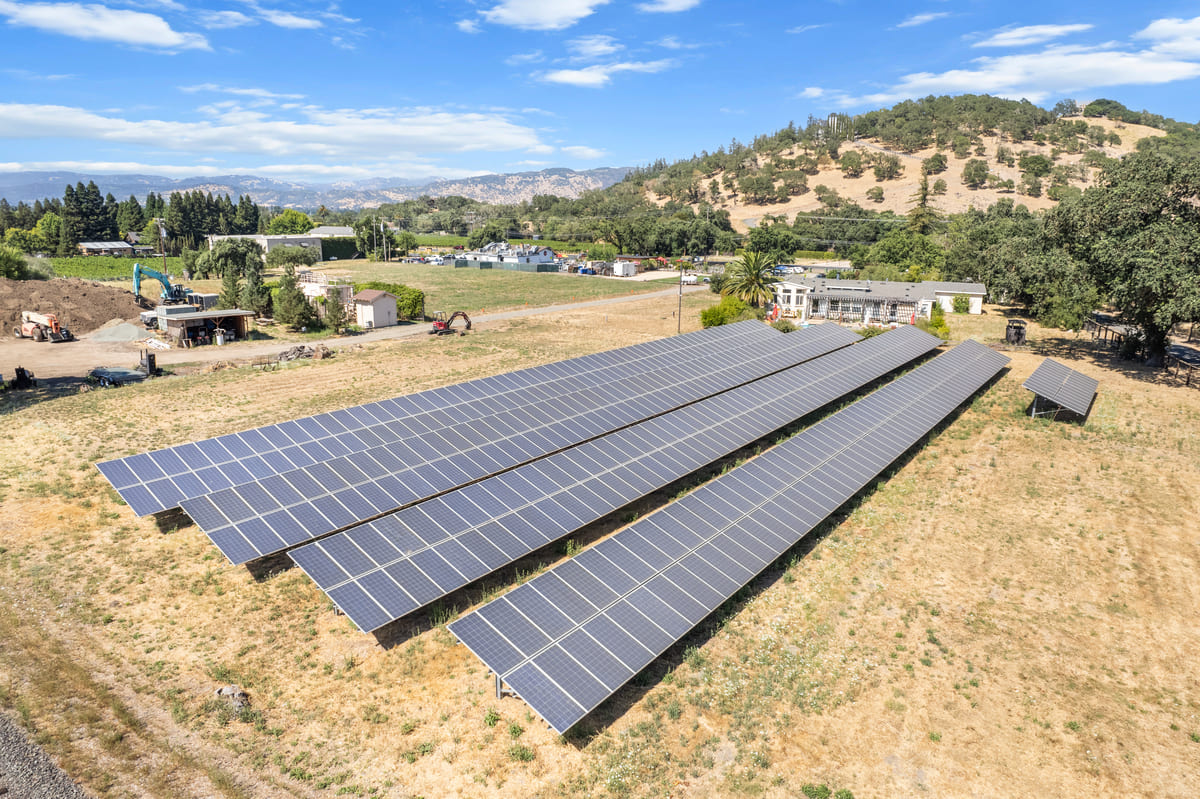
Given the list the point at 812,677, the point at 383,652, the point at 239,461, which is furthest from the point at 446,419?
the point at 812,677

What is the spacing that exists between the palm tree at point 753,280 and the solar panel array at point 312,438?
117 ft

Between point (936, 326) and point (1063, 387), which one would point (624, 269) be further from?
point (1063, 387)

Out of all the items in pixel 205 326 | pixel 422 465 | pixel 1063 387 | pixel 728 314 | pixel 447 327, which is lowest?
pixel 422 465

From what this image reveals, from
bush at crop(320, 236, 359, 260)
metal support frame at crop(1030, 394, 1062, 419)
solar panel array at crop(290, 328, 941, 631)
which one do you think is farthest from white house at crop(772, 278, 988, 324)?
bush at crop(320, 236, 359, 260)

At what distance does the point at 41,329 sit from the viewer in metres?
58.2

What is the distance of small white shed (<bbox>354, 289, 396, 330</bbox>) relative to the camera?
67875 mm

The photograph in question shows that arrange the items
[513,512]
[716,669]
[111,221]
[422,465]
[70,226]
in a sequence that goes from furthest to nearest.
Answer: [111,221], [70,226], [422,465], [513,512], [716,669]

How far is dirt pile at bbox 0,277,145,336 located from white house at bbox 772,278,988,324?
74516mm

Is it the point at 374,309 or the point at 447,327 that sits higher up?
the point at 374,309

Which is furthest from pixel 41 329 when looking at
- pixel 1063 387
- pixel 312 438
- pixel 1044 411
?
pixel 1063 387

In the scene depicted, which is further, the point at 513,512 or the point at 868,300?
the point at 868,300

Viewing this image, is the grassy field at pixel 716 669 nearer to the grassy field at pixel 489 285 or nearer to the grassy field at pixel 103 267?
the grassy field at pixel 489 285

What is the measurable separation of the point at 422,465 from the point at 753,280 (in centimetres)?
5374

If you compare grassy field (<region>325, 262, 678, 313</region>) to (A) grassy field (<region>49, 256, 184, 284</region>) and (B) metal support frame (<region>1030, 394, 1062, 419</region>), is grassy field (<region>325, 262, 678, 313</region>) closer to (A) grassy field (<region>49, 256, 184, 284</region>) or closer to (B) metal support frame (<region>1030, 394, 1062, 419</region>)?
(A) grassy field (<region>49, 256, 184, 284</region>)
